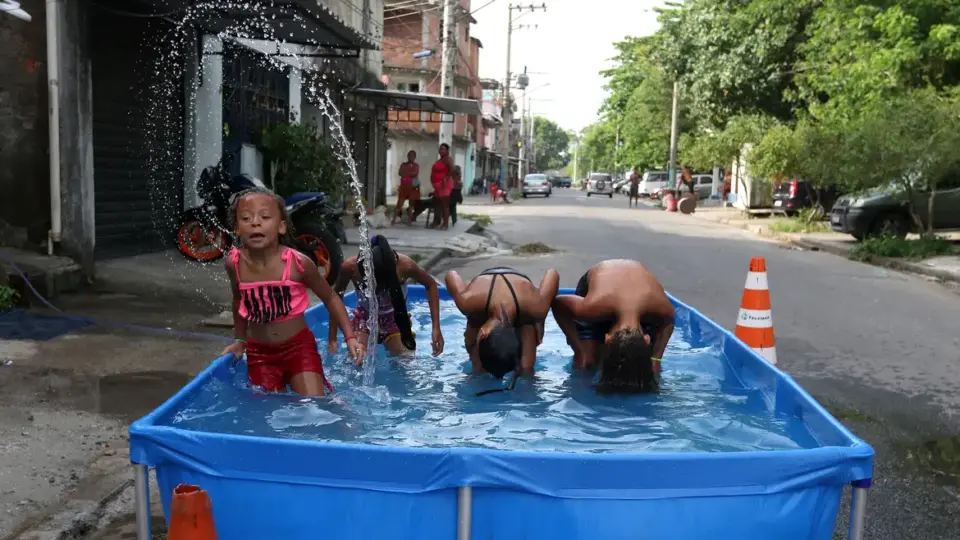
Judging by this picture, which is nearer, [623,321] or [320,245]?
[623,321]

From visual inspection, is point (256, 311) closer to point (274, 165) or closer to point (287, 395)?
point (287, 395)

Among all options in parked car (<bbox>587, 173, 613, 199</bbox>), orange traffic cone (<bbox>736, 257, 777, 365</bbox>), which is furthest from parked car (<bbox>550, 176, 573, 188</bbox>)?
orange traffic cone (<bbox>736, 257, 777, 365</bbox>)

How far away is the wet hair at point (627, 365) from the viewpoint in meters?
4.33

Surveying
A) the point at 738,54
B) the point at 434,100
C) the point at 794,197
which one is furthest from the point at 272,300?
the point at 738,54

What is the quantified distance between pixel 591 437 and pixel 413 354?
6.83 feet

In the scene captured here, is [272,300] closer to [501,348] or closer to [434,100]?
[501,348]

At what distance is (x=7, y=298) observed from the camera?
275 inches

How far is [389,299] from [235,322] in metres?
1.46

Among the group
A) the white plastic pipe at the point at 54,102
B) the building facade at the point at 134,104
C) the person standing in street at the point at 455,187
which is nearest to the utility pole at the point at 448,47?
the person standing in street at the point at 455,187

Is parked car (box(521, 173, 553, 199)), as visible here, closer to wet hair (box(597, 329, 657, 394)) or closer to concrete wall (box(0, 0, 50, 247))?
concrete wall (box(0, 0, 50, 247))

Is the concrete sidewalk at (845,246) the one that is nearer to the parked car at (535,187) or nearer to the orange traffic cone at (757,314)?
the orange traffic cone at (757,314)

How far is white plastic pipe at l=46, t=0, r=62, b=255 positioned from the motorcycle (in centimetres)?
177

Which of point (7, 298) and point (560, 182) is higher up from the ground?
point (560, 182)

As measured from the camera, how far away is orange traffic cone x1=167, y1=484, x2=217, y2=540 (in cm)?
226
